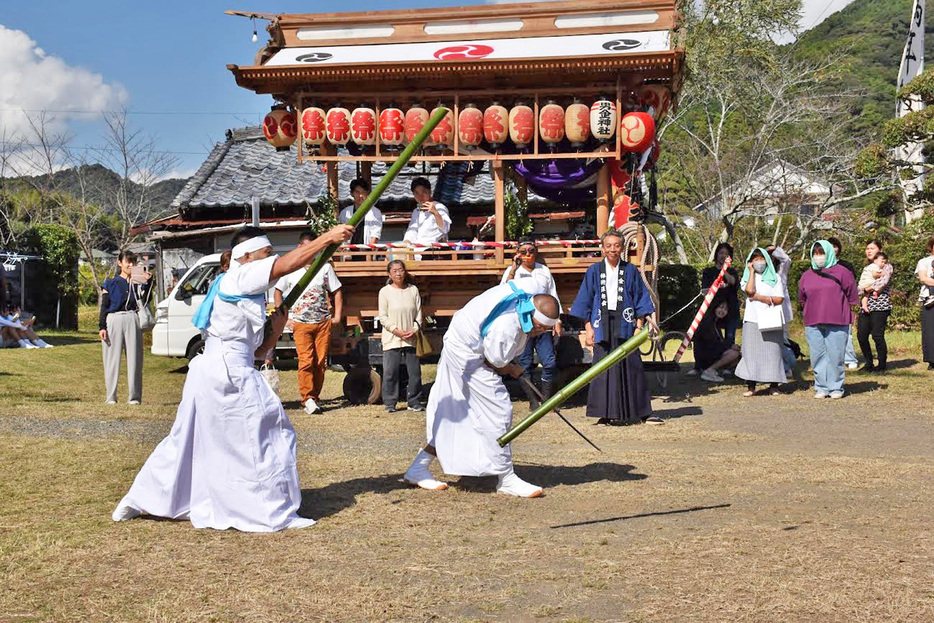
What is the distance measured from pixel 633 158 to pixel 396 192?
1025 centimetres

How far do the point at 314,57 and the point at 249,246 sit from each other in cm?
647

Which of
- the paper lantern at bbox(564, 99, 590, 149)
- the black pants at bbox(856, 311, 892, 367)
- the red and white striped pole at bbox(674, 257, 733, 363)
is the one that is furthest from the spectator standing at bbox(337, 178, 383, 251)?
the black pants at bbox(856, 311, 892, 367)

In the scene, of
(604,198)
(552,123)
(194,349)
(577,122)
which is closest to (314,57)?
(552,123)

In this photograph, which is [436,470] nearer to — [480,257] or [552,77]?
[480,257]

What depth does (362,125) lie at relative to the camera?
11508mm

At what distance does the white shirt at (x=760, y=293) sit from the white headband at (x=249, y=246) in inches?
283

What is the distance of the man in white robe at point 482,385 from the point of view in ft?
20.2

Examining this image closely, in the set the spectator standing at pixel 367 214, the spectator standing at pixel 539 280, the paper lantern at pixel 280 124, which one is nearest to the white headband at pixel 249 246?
the spectator standing at pixel 539 280

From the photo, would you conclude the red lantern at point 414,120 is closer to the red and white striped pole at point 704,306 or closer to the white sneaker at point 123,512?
the red and white striped pole at point 704,306

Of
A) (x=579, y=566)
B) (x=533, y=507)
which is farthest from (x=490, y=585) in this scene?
(x=533, y=507)

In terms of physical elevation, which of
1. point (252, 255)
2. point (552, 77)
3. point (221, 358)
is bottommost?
point (221, 358)

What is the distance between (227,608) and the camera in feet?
13.6

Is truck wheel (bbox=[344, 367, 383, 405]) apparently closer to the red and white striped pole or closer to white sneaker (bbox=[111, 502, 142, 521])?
the red and white striped pole

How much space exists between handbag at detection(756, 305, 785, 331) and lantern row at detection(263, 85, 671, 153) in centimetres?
238
